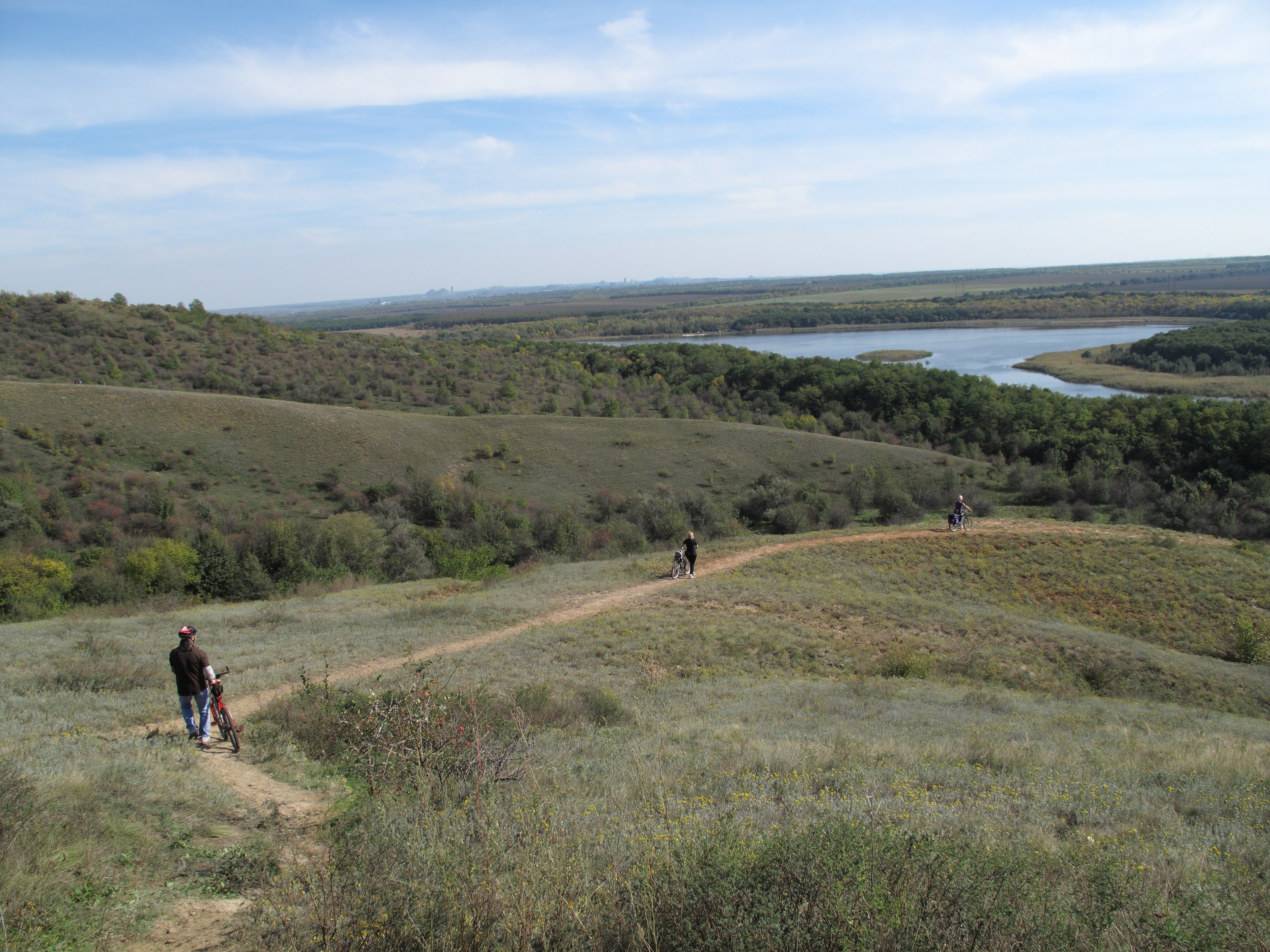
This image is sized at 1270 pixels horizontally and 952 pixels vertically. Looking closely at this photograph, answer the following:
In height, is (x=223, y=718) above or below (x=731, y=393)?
below

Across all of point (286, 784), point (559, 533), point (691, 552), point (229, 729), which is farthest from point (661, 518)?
point (286, 784)

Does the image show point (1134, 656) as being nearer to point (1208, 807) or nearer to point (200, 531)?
point (1208, 807)

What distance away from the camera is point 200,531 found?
26.9 metres

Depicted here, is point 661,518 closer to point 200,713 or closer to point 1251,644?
point 1251,644

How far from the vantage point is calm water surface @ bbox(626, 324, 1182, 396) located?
81.8m

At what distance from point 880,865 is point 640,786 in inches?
98.9

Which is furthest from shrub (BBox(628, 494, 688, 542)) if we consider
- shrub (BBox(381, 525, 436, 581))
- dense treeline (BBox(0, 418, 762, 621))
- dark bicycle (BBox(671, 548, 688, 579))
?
dark bicycle (BBox(671, 548, 688, 579))

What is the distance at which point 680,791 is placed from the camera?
18.6ft

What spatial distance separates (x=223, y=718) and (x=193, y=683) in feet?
1.52

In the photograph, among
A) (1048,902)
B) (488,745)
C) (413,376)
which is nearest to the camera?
(1048,902)

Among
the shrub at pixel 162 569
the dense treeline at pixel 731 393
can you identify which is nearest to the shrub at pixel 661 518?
the shrub at pixel 162 569

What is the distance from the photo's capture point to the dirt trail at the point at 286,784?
143 inches

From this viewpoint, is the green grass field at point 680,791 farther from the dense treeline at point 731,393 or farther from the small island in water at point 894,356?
the small island in water at point 894,356

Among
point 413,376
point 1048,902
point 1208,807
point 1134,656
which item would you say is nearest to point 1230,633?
point 1134,656
